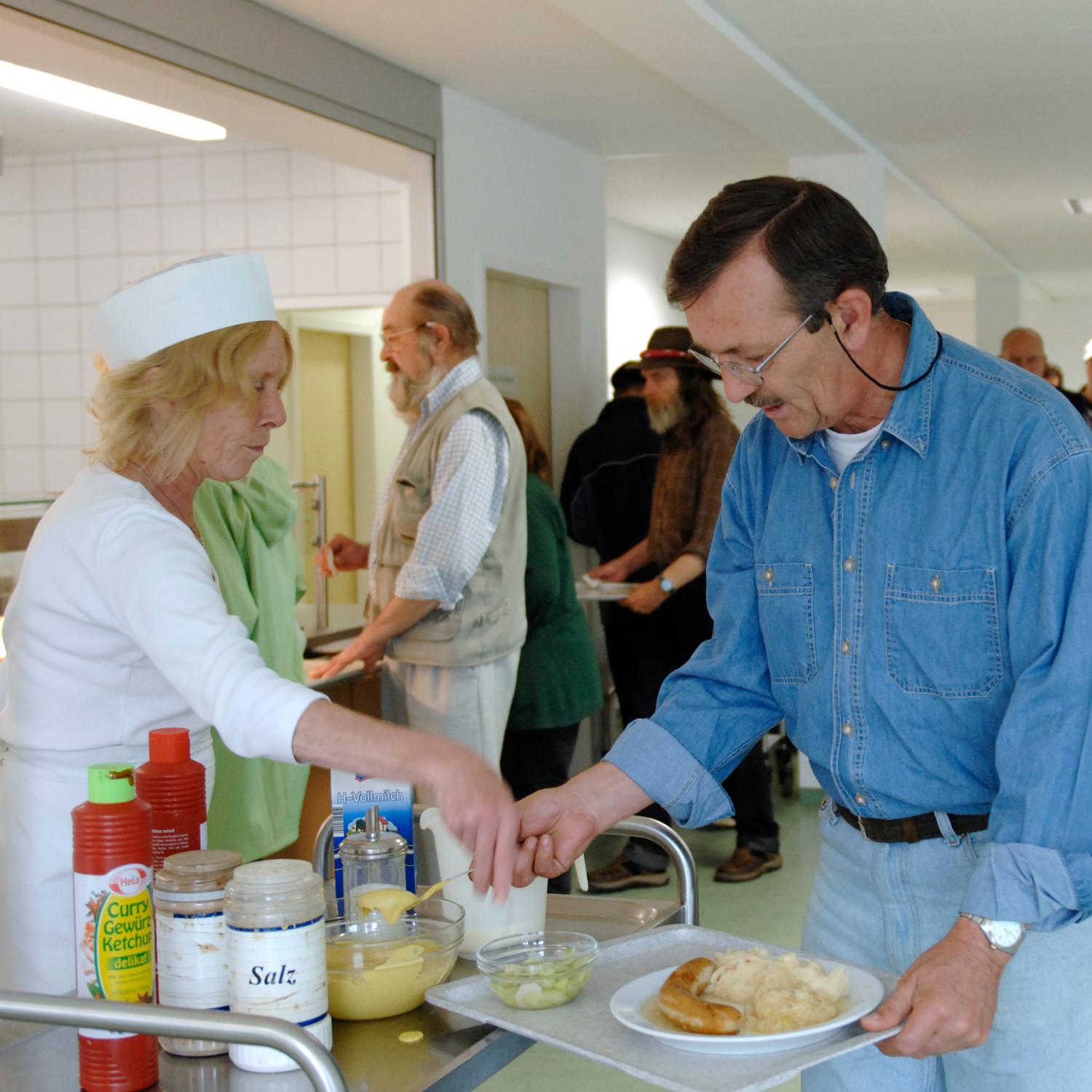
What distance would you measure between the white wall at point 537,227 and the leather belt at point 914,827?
3.42 meters

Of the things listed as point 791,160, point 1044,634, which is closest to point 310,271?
point 791,160

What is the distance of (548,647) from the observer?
3779 millimetres

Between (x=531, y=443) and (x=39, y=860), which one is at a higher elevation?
(x=531, y=443)

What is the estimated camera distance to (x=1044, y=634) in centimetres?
131

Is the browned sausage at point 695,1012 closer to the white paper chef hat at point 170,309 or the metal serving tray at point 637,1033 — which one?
the metal serving tray at point 637,1033

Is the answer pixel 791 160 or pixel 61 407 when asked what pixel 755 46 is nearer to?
pixel 791 160

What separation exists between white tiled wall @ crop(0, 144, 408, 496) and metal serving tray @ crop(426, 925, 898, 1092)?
4476 millimetres

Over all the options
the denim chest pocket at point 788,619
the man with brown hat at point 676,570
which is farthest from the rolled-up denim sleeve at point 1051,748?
the man with brown hat at point 676,570

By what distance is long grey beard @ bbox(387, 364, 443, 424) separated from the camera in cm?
329

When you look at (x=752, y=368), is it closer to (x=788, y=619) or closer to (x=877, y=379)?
(x=877, y=379)

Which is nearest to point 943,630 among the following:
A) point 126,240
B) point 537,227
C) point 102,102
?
point 102,102

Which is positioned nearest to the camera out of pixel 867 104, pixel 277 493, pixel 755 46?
pixel 277 493

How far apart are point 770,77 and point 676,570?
1.56m

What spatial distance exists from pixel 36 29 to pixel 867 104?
3.06m
